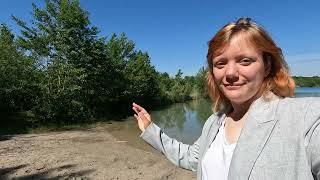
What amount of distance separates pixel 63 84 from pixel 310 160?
26240mm

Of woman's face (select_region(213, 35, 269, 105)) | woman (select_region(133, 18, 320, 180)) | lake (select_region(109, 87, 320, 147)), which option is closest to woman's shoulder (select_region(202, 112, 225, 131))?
woman (select_region(133, 18, 320, 180))

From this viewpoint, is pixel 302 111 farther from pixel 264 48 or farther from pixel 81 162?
pixel 81 162

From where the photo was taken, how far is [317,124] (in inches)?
53.3

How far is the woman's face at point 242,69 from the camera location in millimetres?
1729

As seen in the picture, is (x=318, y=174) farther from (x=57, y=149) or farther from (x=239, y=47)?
(x=57, y=149)

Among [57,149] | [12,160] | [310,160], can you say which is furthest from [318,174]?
[57,149]

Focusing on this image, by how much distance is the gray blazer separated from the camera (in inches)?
53.6

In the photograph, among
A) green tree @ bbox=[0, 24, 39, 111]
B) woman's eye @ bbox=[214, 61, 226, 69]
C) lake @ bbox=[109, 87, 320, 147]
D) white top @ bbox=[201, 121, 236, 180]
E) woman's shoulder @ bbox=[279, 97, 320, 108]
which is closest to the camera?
woman's shoulder @ bbox=[279, 97, 320, 108]

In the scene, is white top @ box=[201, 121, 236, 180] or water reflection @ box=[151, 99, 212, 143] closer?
white top @ box=[201, 121, 236, 180]

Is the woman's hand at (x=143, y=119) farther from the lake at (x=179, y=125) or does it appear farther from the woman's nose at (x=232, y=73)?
the lake at (x=179, y=125)

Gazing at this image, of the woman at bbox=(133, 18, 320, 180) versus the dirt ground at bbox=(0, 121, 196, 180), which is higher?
the woman at bbox=(133, 18, 320, 180)

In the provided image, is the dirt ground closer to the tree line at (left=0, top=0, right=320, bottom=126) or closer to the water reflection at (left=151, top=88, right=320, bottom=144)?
the water reflection at (left=151, top=88, right=320, bottom=144)

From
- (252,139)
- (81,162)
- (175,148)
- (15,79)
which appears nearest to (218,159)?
(252,139)

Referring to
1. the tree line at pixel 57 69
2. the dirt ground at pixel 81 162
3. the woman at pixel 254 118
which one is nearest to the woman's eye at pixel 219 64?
the woman at pixel 254 118
